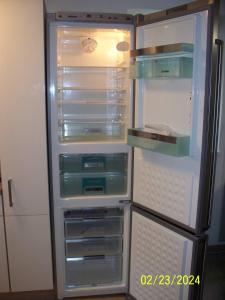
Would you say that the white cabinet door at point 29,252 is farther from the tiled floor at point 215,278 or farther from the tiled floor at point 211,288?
the tiled floor at point 215,278

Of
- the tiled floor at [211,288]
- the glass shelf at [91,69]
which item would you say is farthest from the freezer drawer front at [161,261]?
the glass shelf at [91,69]

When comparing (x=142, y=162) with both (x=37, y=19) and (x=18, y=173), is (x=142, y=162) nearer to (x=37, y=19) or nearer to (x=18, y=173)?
(x=18, y=173)

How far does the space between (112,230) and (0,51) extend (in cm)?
152

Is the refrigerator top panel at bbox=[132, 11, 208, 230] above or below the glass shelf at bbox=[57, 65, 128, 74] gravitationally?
below

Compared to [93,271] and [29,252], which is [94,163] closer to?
[29,252]

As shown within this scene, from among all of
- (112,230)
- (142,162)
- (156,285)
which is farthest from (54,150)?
(156,285)

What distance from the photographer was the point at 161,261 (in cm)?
176

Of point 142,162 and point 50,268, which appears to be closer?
point 142,162

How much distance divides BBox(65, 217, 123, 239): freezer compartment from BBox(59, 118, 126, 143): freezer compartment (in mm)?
648

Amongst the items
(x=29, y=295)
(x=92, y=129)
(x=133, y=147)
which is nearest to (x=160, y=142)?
(x=133, y=147)

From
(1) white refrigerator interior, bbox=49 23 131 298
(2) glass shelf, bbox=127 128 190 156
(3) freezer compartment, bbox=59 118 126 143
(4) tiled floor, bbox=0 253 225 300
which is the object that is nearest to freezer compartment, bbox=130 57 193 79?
(1) white refrigerator interior, bbox=49 23 131 298

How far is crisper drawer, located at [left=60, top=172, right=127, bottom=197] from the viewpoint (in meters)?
2.11

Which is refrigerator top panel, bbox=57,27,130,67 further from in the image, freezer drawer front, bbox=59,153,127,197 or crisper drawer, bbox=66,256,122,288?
crisper drawer, bbox=66,256,122,288

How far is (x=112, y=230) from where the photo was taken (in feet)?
7.22
